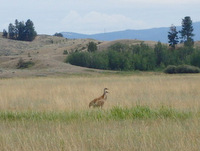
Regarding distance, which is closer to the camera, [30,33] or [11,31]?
[11,31]

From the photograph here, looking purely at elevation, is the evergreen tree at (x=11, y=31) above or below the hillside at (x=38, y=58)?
above

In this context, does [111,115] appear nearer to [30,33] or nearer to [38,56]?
[38,56]

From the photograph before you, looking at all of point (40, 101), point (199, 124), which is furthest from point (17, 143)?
point (40, 101)

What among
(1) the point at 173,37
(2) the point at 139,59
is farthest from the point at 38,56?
(1) the point at 173,37

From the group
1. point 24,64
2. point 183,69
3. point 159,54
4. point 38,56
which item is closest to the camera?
point 183,69

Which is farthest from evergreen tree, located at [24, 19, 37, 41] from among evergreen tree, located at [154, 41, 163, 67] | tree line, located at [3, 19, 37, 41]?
evergreen tree, located at [154, 41, 163, 67]

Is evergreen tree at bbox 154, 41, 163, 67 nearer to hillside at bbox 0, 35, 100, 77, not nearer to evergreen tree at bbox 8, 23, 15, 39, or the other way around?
hillside at bbox 0, 35, 100, 77

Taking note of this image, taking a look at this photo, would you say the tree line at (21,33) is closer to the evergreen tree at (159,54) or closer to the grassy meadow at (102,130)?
the evergreen tree at (159,54)

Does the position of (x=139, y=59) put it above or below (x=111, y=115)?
below

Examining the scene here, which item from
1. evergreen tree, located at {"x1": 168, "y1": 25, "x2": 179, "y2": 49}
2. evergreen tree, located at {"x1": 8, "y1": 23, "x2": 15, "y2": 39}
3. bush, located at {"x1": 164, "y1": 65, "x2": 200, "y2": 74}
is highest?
evergreen tree, located at {"x1": 8, "y1": 23, "x2": 15, "y2": 39}

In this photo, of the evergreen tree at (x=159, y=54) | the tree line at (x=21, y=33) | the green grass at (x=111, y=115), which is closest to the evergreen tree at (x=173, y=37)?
the evergreen tree at (x=159, y=54)

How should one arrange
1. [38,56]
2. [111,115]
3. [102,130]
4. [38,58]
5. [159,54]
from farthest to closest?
1. [38,56]
2. [159,54]
3. [38,58]
4. [111,115]
5. [102,130]

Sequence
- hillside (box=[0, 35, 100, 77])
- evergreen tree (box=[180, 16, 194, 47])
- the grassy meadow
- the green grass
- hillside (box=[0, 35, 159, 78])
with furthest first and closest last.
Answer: evergreen tree (box=[180, 16, 194, 47]), hillside (box=[0, 35, 100, 77]), hillside (box=[0, 35, 159, 78]), the green grass, the grassy meadow

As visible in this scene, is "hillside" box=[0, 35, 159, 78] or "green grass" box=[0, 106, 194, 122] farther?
"hillside" box=[0, 35, 159, 78]
